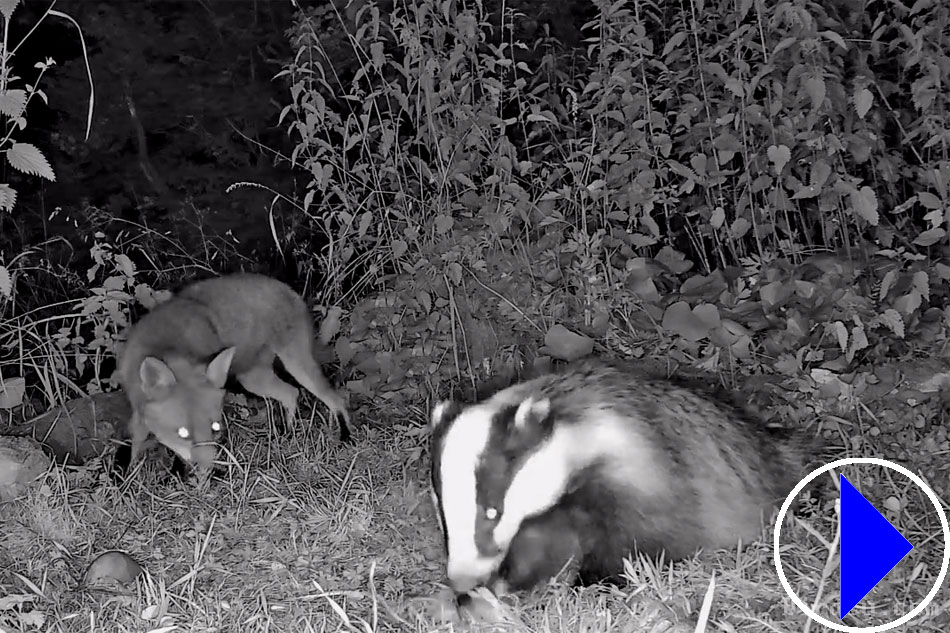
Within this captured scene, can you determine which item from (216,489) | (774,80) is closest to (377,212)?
(216,489)

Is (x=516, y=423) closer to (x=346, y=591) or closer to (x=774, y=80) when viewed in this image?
(x=346, y=591)

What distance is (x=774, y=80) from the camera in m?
4.27

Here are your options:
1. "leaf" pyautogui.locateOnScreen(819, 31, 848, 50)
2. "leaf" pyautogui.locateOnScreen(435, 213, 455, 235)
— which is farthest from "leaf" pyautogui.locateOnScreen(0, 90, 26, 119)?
"leaf" pyautogui.locateOnScreen(819, 31, 848, 50)

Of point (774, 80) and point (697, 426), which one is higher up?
point (774, 80)

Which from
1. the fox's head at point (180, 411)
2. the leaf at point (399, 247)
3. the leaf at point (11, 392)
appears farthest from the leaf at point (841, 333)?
the leaf at point (11, 392)

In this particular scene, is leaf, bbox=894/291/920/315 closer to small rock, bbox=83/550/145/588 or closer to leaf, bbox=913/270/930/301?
leaf, bbox=913/270/930/301

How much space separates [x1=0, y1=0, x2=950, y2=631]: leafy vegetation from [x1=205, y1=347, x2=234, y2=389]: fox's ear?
35 cm

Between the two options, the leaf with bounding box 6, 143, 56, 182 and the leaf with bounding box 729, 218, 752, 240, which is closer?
the leaf with bounding box 6, 143, 56, 182

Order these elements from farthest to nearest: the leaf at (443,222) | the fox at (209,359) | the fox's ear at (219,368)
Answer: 1. the fox's ear at (219,368)
2. the fox at (209,359)
3. the leaf at (443,222)

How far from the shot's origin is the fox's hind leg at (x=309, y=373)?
559 cm

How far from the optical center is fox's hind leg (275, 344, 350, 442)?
220 inches

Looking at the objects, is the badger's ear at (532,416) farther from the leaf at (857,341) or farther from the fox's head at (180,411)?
the fox's head at (180,411)

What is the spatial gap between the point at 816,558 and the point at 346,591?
4.99 feet

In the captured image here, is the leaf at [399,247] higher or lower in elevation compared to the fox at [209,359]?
higher
